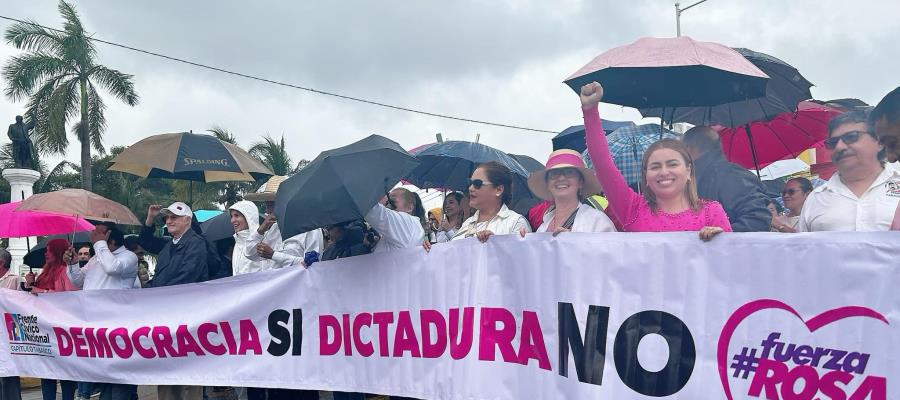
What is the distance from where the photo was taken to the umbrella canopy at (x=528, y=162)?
781 cm

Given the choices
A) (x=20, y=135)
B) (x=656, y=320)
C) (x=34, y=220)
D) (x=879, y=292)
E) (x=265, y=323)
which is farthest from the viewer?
(x=20, y=135)

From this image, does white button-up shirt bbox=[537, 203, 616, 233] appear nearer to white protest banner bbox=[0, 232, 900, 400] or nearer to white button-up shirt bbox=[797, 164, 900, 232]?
white protest banner bbox=[0, 232, 900, 400]

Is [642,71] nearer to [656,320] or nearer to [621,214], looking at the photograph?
[621,214]

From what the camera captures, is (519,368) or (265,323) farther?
(265,323)

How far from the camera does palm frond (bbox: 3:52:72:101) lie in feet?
87.0

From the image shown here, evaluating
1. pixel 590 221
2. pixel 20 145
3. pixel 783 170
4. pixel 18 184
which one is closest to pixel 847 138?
pixel 590 221

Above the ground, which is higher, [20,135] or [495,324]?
[20,135]

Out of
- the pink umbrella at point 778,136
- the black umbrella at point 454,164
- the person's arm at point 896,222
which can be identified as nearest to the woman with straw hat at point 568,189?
the person's arm at point 896,222

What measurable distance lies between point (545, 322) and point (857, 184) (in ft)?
5.05

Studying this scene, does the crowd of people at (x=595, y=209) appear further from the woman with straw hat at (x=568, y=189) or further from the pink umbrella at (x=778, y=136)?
the pink umbrella at (x=778, y=136)

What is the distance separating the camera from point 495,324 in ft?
13.3

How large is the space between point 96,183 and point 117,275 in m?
34.2

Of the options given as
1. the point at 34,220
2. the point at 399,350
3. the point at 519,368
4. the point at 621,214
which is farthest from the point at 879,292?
the point at 34,220

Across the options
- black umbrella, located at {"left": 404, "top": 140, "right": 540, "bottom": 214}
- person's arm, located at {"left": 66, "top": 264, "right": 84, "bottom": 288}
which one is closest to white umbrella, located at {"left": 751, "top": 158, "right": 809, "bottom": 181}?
black umbrella, located at {"left": 404, "top": 140, "right": 540, "bottom": 214}
